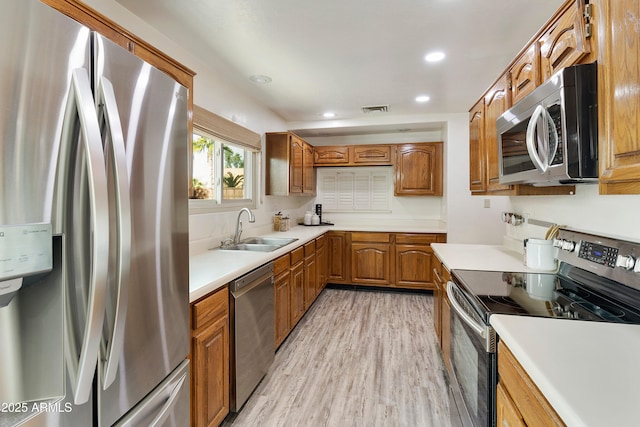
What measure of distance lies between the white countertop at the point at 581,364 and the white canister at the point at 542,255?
2.65 ft

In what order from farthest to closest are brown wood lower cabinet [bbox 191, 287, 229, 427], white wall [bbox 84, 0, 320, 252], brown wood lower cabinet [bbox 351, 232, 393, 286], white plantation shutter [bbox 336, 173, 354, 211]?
white plantation shutter [bbox 336, 173, 354, 211] < brown wood lower cabinet [bbox 351, 232, 393, 286] < white wall [bbox 84, 0, 320, 252] < brown wood lower cabinet [bbox 191, 287, 229, 427]

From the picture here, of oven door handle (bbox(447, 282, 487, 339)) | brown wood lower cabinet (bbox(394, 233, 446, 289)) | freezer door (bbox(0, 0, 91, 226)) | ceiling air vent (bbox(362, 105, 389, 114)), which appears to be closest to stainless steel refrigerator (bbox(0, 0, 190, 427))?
freezer door (bbox(0, 0, 91, 226))

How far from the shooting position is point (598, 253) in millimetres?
1334

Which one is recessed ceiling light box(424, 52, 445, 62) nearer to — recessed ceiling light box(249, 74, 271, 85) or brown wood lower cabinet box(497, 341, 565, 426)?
recessed ceiling light box(249, 74, 271, 85)

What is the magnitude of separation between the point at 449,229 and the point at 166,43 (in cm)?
368

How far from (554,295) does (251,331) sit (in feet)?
5.33

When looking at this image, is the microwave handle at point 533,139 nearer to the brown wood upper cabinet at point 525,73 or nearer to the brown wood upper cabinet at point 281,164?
the brown wood upper cabinet at point 525,73

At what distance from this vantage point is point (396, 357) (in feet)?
8.02

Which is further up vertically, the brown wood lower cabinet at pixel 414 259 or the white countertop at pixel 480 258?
the white countertop at pixel 480 258

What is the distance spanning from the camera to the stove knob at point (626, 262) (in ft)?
3.71

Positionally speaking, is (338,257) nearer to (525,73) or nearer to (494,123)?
(494,123)

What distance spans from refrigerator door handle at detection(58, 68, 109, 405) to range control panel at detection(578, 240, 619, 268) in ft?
6.03

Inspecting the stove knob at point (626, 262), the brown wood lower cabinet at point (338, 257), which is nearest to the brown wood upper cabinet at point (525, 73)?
the stove knob at point (626, 262)

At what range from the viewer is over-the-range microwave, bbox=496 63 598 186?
3.58ft
